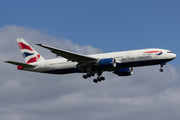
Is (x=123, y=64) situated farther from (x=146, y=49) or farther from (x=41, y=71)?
(x=41, y=71)

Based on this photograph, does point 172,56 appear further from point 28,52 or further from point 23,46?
point 23,46

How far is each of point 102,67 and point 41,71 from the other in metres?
10.7

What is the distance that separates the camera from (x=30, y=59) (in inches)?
2149

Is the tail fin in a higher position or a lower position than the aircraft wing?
higher

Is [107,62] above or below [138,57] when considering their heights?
below

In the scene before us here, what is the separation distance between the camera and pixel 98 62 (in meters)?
47.6

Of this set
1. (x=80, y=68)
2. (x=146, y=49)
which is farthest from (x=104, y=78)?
(x=146, y=49)

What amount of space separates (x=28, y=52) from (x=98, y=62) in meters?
13.9

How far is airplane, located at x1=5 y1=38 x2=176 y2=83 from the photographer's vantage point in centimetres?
4616

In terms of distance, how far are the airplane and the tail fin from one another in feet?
0.74

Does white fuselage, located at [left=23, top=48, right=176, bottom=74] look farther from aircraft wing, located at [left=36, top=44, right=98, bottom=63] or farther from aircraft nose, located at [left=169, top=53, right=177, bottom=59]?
aircraft wing, located at [left=36, top=44, right=98, bottom=63]

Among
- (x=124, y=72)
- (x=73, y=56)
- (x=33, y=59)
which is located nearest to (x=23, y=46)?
(x=33, y=59)

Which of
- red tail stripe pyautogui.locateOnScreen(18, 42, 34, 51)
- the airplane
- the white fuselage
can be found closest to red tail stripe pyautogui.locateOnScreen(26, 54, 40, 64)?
the airplane

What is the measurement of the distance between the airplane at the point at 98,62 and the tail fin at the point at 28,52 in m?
0.22
